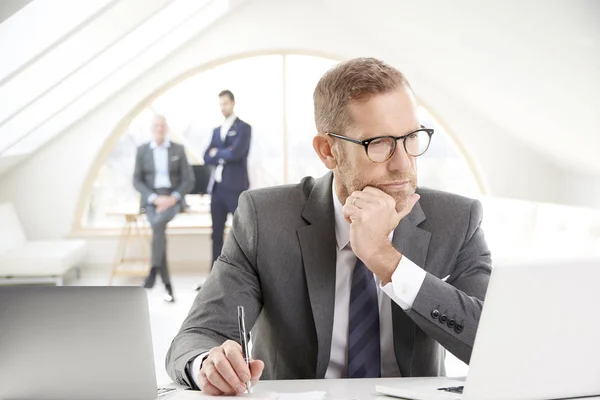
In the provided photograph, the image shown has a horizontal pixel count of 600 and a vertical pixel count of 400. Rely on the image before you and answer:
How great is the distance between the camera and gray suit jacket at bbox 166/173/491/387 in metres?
1.63

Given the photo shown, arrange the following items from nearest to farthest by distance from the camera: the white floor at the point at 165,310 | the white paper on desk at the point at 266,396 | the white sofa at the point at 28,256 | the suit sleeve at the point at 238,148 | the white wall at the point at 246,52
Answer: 1. the white paper on desk at the point at 266,396
2. the white floor at the point at 165,310
3. the white sofa at the point at 28,256
4. the suit sleeve at the point at 238,148
5. the white wall at the point at 246,52

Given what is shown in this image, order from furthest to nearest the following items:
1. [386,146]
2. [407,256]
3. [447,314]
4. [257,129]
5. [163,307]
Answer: [257,129], [163,307], [407,256], [386,146], [447,314]

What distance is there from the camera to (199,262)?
775 centimetres

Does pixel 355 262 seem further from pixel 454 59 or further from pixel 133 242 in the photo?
pixel 133 242

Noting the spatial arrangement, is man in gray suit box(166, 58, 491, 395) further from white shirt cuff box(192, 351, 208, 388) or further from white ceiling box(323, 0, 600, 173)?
white ceiling box(323, 0, 600, 173)

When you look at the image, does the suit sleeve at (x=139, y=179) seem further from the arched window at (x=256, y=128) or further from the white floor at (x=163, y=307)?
the arched window at (x=256, y=128)

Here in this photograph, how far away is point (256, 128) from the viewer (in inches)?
309

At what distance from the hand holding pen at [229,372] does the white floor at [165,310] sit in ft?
5.75

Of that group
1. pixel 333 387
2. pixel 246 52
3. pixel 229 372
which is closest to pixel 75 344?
pixel 229 372

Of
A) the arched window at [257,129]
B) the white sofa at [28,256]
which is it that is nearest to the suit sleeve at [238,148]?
the arched window at [257,129]

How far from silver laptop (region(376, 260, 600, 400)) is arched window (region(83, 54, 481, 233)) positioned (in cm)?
663

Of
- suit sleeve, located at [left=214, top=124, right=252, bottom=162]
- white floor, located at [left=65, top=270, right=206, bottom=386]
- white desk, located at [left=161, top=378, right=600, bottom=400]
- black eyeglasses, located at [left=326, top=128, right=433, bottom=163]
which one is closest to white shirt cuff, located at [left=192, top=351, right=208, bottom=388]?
white desk, located at [left=161, top=378, right=600, bottom=400]

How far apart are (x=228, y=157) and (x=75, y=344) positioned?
5.27 m

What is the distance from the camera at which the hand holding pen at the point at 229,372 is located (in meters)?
1.25
